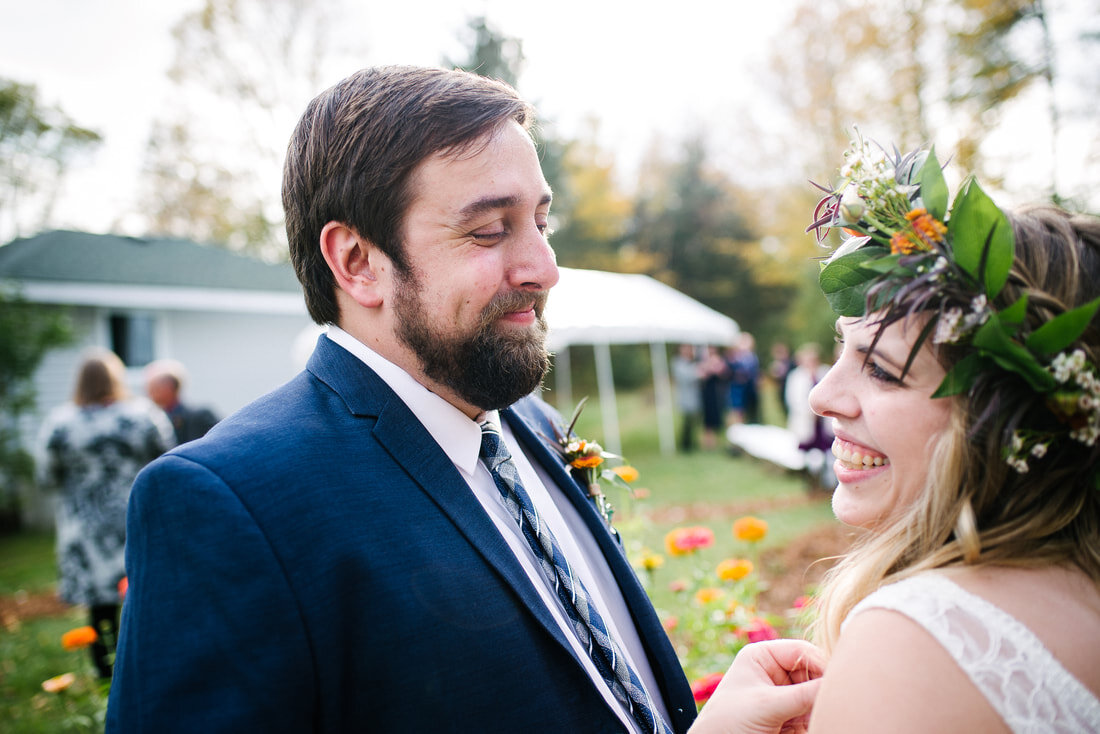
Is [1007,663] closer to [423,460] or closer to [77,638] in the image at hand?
[423,460]

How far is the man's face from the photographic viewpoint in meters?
1.63

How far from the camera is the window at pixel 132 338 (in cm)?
1349

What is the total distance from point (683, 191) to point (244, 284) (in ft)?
67.3

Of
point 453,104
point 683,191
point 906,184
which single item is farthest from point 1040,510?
point 683,191

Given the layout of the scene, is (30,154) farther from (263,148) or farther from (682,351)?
(682,351)

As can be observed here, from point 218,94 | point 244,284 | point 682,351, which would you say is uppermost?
point 218,94

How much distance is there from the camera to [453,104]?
5.36ft

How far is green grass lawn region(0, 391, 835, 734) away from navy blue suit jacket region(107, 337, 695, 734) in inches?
74.2

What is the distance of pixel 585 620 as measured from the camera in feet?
5.22

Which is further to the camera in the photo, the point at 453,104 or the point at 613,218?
the point at 613,218

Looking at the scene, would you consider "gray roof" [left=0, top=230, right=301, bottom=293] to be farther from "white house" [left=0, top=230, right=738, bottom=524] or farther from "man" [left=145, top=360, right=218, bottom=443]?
"man" [left=145, top=360, right=218, bottom=443]

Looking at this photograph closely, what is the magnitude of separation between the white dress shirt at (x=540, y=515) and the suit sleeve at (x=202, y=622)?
0.50 meters

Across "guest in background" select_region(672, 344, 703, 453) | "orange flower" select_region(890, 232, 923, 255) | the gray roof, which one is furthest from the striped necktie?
"guest in background" select_region(672, 344, 703, 453)

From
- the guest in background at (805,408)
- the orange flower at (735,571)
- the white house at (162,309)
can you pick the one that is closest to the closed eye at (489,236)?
the orange flower at (735,571)
